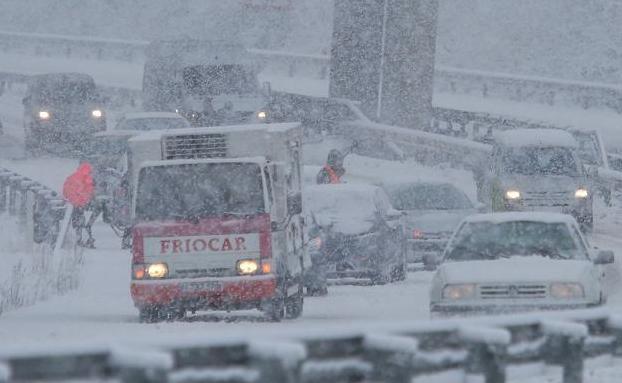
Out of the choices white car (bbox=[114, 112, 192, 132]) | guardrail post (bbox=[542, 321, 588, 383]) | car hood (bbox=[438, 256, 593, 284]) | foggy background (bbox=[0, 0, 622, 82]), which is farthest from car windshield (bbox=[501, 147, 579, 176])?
foggy background (bbox=[0, 0, 622, 82])

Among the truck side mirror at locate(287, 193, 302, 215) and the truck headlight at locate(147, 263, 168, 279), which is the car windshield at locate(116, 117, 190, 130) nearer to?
the truck side mirror at locate(287, 193, 302, 215)

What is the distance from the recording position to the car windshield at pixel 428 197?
2559 centimetres

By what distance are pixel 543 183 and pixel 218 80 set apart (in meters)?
14.4

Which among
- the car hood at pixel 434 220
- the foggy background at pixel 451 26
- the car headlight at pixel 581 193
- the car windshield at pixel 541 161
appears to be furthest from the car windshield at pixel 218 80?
the foggy background at pixel 451 26

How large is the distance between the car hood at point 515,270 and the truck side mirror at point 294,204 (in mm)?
2799

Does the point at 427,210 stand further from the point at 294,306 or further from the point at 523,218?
the point at 523,218

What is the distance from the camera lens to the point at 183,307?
680 inches

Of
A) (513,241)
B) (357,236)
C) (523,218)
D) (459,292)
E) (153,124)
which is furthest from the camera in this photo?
(153,124)

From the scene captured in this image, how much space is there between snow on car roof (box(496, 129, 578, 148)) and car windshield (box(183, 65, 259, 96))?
12.5 m

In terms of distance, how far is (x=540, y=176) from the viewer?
1076 inches

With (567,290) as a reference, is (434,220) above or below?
below

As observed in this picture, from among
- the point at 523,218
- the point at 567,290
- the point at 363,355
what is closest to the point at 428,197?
the point at 523,218

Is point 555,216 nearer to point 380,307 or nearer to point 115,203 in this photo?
point 380,307

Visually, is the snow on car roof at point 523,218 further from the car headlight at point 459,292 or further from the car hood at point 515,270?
the car headlight at point 459,292
